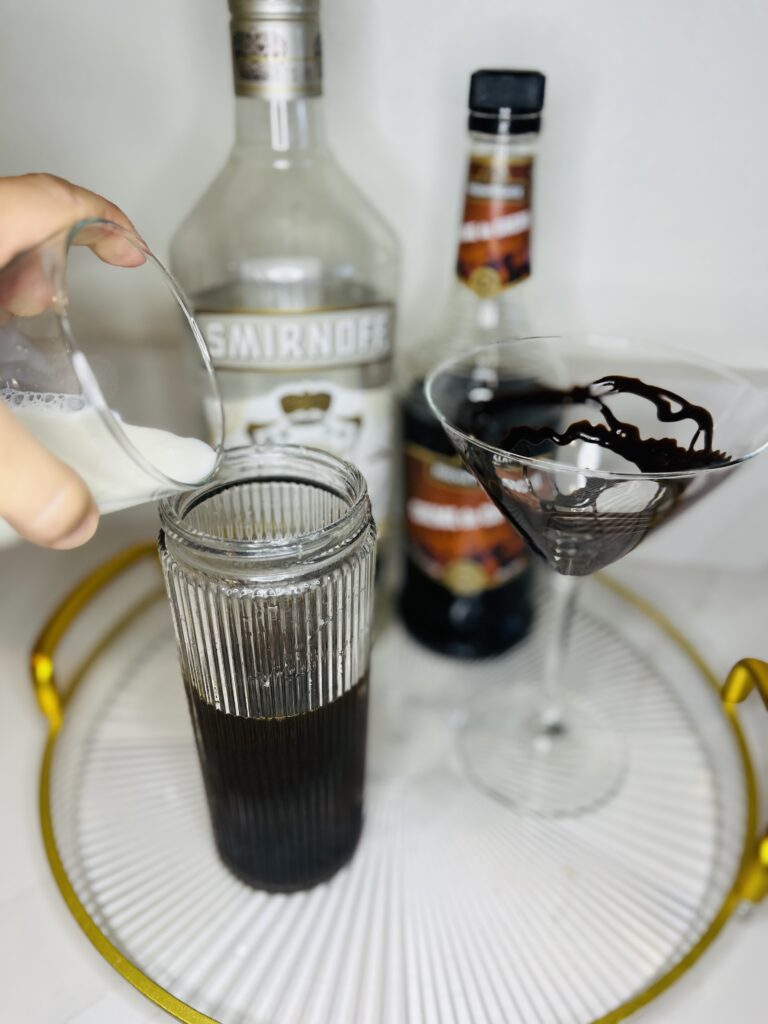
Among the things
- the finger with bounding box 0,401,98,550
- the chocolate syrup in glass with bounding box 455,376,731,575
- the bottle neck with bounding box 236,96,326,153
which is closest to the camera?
the finger with bounding box 0,401,98,550

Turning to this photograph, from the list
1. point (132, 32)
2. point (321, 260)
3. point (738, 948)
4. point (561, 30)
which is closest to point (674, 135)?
point (561, 30)

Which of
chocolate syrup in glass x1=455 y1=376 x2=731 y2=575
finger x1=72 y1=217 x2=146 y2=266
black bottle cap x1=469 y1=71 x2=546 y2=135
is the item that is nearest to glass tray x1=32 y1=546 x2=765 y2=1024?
chocolate syrup in glass x1=455 y1=376 x2=731 y2=575

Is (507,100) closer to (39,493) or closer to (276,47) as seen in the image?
(276,47)

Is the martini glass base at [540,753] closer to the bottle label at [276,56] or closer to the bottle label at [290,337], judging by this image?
the bottle label at [290,337]

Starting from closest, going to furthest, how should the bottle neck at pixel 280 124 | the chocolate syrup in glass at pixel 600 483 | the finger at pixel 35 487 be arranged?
1. the finger at pixel 35 487
2. the chocolate syrup in glass at pixel 600 483
3. the bottle neck at pixel 280 124

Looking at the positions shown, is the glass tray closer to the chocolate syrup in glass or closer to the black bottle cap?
the chocolate syrup in glass

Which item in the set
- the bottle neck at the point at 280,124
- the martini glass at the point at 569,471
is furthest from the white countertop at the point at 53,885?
the bottle neck at the point at 280,124

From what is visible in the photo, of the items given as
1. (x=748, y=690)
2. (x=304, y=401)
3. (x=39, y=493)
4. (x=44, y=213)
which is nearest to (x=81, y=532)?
(x=39, y=493)
